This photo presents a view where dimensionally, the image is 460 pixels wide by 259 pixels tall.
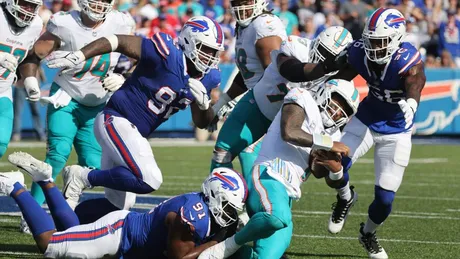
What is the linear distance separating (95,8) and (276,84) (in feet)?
4.88

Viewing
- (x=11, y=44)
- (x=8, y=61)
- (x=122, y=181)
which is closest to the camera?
(x=122, y=181)

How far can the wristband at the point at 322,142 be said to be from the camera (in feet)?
16.6

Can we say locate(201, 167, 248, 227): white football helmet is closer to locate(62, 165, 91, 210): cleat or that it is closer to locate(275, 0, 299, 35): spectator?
locate(62, 165, 91, 210): cleat

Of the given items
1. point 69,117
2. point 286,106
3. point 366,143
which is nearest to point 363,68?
point 366,143

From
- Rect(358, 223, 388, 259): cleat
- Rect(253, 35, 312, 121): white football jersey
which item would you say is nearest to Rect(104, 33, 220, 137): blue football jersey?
Rect(253, 35, 312, 121): white football jersey

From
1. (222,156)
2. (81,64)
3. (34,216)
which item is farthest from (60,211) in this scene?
(81,64)

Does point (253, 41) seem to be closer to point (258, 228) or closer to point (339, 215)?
point (339, 215)

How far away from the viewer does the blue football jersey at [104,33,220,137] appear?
18.4ft

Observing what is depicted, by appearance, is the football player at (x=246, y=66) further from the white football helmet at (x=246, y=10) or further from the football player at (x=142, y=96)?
the football player at (x=142, y=96)

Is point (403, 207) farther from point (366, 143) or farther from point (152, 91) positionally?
point (152, 91)

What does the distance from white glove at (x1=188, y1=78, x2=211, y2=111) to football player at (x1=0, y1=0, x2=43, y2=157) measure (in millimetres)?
1383

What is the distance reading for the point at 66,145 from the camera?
6758 mm

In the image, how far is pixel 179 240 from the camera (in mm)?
4770

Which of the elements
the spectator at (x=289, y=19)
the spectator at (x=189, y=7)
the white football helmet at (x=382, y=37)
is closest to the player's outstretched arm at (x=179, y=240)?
the white football helmet at (x=382, y=37)
